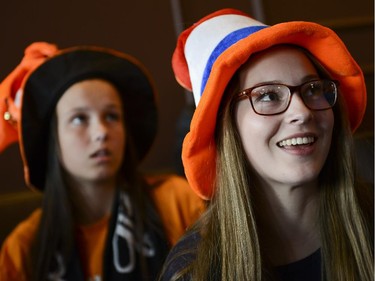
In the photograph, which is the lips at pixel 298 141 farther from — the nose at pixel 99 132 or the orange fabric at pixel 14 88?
the orange fabric at pixel 14 88

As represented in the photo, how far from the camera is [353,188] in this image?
2.87 feet

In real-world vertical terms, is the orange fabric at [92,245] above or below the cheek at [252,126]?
below

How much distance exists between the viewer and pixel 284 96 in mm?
807

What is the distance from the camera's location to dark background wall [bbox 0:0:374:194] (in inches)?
70.9

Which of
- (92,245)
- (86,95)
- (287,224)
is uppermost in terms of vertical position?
(86,95)

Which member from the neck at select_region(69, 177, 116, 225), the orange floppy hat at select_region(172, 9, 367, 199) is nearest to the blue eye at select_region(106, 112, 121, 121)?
the neck at select_region(69, 177, 116, 225)

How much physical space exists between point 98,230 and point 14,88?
402mm

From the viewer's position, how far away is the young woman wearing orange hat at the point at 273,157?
81 cm

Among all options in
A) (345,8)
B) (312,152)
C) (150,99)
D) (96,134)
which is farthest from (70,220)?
(345,8)

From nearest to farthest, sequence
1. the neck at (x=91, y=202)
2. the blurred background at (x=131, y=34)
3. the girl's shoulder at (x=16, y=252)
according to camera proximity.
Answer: the girl's shoulder at (x=16, y=252) → the neck at (x=91, y=202) → the blurred background at (x=131, y=34)

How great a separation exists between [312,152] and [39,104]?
797mm

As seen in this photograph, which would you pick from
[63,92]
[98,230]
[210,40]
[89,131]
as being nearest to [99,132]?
[89,131]

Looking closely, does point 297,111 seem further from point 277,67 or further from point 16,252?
point 16,252

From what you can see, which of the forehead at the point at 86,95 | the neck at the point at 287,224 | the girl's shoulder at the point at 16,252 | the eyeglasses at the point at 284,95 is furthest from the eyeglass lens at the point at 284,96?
the girl's shoulder at the point at 16,252
